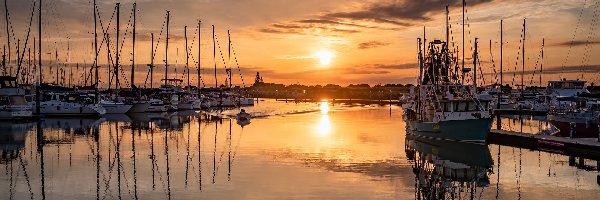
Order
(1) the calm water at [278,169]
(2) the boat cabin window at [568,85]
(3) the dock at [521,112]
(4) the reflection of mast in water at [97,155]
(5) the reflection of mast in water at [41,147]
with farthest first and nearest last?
(3) the dock at [521,112] → (2) the boat cabin window at [568,85] → (5) the reflection of mast in water at [41,147] → (4) the reflection of mast in water at [97,155] → (1) the calm water at [278,169]

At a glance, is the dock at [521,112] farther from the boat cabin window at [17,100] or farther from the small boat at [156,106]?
the boat cabin window at [17,100]

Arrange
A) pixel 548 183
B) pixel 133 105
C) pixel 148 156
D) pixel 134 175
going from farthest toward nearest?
pixel 133 105 → pixel 148 156 → pixel 134 175 → pixel 548 183

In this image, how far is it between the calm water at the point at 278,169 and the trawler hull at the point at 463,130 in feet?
2.65

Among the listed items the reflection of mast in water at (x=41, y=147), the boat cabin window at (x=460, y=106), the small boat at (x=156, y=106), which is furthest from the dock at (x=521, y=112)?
the reflection of mast in water at (x=41, y=147)

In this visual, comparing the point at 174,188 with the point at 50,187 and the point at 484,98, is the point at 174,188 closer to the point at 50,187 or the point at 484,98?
the point at 50,187

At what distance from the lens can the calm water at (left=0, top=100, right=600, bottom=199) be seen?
3002 centimetres

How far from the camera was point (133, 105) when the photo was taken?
11025 cm

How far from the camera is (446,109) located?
52969 mm

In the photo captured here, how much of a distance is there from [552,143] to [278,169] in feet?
84.8

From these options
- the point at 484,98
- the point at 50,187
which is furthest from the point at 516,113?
the point at 50,187

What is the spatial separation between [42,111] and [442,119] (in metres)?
69.1

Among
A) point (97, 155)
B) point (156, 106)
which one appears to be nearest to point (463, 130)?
point (97, 155)

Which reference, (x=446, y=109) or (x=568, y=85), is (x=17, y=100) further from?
(x=568, y=85)

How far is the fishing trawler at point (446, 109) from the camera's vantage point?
51.8 meters
